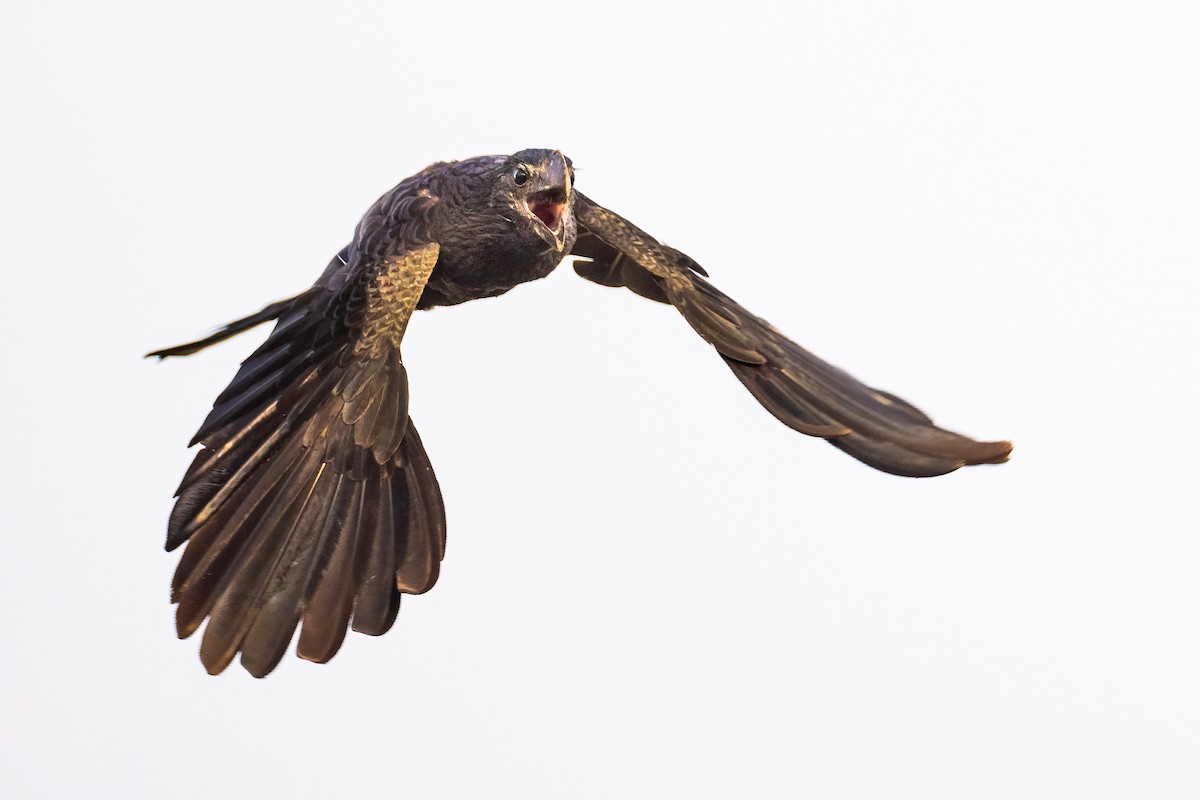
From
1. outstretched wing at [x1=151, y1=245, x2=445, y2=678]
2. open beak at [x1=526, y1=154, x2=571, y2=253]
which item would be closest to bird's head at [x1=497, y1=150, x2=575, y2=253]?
open beak at [x1=526, y1=154, x2=571, y2=253]

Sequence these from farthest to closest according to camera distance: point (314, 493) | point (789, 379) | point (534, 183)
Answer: point (789, 379)
point (534, 183)
point (314, 493)

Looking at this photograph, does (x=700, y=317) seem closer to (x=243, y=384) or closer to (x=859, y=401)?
(x=859, y=401)

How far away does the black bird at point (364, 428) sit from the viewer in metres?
2.63

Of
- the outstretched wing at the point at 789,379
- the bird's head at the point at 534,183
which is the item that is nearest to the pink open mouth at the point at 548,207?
the bird's head at the point at 534,183

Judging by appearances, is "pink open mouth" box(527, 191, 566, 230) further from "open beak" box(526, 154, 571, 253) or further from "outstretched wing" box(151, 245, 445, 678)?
"outstretched wing" box(151, 245, 445, 678)

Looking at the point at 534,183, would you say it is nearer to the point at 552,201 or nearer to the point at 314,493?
the point at 552,201

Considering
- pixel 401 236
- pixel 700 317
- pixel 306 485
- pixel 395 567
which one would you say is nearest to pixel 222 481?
pixel 306 485

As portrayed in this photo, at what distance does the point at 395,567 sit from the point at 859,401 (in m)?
1.04

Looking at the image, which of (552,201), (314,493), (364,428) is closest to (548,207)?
(552,201)

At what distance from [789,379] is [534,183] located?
68 centimetres

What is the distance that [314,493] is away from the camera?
107 inches

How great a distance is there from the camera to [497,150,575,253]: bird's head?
290cm

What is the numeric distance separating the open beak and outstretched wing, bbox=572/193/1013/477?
21 cm

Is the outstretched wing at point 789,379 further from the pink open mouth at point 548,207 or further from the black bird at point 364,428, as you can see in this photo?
the pink open mouth at point 548,207
